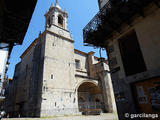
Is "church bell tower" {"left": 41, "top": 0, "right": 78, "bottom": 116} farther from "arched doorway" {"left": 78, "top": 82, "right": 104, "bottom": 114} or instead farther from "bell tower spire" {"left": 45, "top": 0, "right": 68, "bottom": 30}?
"arched doorway" {"left": 78, "top": 82, "right": 104, "bottom": 114}

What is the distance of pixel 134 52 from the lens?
19.3 ft

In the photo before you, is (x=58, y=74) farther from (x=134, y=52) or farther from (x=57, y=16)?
(x=57, y=16)

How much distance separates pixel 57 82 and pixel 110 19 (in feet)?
40.3

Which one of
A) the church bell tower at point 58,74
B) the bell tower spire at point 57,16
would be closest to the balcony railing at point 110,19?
the church bell tower at point 58,74

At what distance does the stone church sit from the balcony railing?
8.25 m

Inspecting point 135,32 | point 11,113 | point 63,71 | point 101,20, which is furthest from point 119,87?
point 11,113

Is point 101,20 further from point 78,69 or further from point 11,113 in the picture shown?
point 11,113

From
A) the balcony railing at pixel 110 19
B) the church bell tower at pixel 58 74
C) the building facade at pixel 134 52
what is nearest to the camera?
the building facade at pixel 134 52

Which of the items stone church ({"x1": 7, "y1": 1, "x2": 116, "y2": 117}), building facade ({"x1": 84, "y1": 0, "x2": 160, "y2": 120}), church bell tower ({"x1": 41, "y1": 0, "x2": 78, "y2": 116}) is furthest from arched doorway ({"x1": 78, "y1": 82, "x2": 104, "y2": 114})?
building facade ({"x1": 84, "y1": 0, "x2": 160, "y2": 120})

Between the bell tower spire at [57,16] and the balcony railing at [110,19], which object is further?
the bell tower spire at [57,16]

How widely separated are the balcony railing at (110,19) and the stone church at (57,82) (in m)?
8.25

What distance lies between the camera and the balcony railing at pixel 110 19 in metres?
5.17

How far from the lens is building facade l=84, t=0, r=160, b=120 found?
479cm

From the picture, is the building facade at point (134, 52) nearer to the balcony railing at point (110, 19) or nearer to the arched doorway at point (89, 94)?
the balcony railing at point (110, 19)
